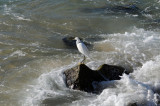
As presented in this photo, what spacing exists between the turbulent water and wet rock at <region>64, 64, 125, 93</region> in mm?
177

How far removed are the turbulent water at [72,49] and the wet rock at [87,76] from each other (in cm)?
18

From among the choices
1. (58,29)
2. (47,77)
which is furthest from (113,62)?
(58,29)

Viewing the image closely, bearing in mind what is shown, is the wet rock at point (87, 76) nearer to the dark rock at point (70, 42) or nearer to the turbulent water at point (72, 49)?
the turbulent water at point (72, 49)

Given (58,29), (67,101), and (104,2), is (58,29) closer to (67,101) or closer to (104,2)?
(104,2)

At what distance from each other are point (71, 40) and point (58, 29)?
174cm

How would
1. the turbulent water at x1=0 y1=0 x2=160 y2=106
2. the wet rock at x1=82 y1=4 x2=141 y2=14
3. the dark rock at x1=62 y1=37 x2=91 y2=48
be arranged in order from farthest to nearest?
the wet rock at x1=82 y1=4 x2=141 y2=14 → the dark rock at x1=62 y1=37 x2=91 y2=48 → the turbulent water at x1=0 y1=0 x2=160 y2=106

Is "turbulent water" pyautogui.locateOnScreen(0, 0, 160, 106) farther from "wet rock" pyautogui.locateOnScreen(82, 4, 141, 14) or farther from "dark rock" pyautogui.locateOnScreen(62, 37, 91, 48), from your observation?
"dark rock" pyautogui.locateOnScreen(62, 37, 91, 48)

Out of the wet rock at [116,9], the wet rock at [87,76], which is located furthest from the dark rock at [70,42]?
the wet rock at [116,9]

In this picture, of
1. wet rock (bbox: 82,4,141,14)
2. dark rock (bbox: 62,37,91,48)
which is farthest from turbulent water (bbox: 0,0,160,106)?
dark rock (bbox: 62,37,91,48)

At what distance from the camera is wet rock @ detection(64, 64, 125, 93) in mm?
7051

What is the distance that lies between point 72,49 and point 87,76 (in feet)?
9.99

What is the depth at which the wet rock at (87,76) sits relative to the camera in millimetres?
7051

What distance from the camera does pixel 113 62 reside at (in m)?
8.84

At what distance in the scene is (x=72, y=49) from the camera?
1002 cm
